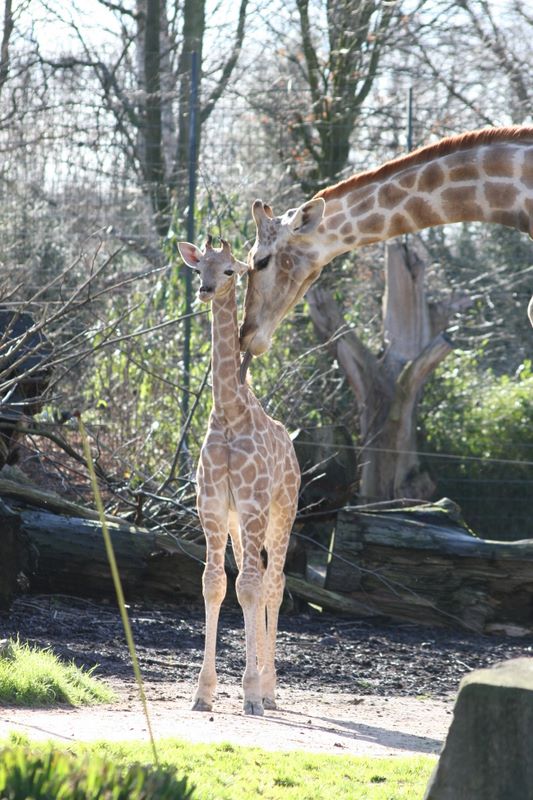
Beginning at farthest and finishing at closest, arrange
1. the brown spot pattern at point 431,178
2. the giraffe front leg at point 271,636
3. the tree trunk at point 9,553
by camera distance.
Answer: the tree trunk at point 9,553 → the giraffe front leg at point 271,636 → the brown spot pattern at point 431,178

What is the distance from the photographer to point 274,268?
6871mm

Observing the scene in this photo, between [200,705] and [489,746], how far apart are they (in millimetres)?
3071

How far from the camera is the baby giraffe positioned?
6754mm

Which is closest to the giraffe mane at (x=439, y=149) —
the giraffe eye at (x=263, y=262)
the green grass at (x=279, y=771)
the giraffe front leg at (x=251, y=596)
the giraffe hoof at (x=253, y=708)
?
the giraffe eye at (x=263, y=262)

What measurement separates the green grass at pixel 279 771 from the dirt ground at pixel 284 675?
29 cm

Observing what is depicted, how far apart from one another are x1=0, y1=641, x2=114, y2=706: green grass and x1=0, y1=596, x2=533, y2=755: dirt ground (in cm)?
15

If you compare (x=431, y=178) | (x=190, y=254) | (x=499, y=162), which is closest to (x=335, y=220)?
(x=431, y=178)

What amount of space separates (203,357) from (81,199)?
2.46 metres

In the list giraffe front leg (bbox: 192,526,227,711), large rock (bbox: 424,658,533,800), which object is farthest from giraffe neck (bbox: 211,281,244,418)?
large rock (bbox: 424,658,533,800)

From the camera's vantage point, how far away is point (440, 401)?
14164 millimetres

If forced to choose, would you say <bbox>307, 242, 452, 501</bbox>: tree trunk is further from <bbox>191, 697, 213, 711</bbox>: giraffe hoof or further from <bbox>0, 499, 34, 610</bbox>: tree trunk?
<bbox>191, 697, 213, 711</bbox>: giraffe hoof

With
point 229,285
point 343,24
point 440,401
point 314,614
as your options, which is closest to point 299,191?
point 343,24

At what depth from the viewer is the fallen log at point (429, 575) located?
997 centimetres

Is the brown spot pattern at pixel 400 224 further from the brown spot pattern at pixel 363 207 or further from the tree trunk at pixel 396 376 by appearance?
the tree trunk at pixel 396 376
